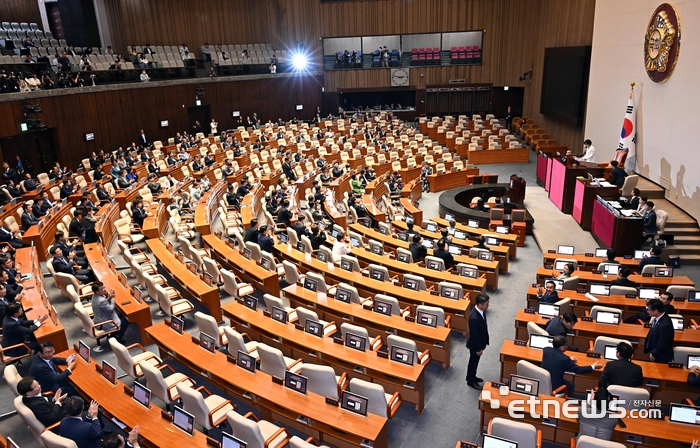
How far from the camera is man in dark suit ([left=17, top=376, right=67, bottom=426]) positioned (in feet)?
17.3

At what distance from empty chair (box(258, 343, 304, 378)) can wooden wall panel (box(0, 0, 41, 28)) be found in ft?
77.5

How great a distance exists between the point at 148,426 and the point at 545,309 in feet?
19.1

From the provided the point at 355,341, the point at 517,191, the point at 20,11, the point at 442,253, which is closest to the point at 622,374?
the point at 355,341

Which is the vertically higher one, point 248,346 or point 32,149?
point 32,149

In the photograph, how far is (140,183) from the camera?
15906 millimetres

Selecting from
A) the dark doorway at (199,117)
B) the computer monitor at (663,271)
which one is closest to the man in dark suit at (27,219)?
the computer monitor at (663,271)

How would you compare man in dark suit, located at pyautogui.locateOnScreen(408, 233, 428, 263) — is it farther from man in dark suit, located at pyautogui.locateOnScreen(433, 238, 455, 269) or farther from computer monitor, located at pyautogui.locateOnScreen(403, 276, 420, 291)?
computer monitor, located at pyautogui.locateOnScreen(403, 276, 420, 291)

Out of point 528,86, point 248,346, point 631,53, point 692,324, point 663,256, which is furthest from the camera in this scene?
point 528,86

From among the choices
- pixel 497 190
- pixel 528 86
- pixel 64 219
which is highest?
pixel 528 86

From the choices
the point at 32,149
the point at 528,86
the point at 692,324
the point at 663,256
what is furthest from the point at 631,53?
the point at 32,149

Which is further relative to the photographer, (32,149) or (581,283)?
(32,149)

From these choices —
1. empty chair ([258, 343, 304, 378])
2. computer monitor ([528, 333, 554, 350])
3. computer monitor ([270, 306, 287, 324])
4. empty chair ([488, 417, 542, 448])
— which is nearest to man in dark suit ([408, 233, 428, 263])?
computer monitor ([270, 306, 287, 324])

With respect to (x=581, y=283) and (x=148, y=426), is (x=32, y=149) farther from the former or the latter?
(x=581, y=283)

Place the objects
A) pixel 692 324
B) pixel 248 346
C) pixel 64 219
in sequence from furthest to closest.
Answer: pixel 64 219, pixel 692 324, pixel 248 346
